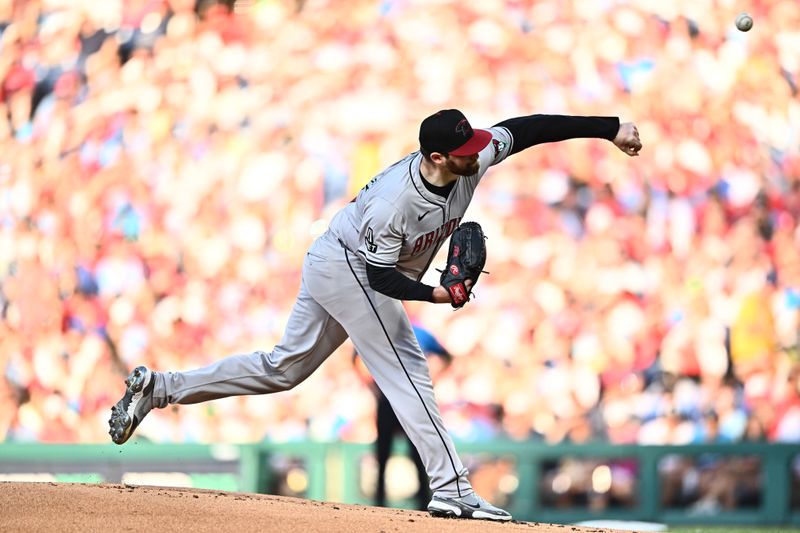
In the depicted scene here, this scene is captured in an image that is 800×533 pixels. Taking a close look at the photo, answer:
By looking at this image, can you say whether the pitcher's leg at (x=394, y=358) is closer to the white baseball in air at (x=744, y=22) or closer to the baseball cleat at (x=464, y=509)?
the baseball cleat at (x=464, y=509)

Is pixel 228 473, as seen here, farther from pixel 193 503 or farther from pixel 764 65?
pixel 764 65

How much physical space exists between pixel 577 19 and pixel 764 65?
1.15 meters

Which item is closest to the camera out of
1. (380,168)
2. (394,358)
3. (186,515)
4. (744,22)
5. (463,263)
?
(186,515)

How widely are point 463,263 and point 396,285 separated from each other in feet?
0.77

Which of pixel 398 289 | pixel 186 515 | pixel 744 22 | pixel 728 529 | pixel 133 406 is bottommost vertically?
pixel 728 529

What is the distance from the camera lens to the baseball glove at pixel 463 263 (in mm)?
4430

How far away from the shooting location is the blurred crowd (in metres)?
7.71

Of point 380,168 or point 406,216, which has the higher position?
point 380,168

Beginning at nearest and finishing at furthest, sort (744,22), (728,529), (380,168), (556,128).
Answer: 1. (556,128)
2. (744,22)
3. (728,529)
4. (380,168)

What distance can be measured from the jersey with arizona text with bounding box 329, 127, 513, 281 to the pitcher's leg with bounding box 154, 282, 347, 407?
0.32 metres

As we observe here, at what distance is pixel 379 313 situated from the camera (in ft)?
15.6

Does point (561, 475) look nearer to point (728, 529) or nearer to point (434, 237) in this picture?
point (728, 529)

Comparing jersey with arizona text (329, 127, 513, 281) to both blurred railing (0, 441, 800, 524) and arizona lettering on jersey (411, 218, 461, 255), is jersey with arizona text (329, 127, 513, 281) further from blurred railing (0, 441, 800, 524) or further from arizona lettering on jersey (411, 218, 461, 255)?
blurred railing (0, 441, 800, 524)

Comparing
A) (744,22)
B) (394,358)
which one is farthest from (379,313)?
(744,22)
